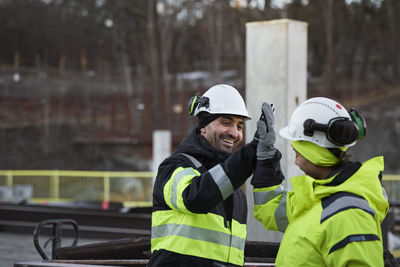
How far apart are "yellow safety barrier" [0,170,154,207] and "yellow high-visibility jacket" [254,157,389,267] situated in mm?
14580

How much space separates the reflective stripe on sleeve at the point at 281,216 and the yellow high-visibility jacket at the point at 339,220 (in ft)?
1.22

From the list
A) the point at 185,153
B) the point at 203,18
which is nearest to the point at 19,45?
the point at 203,18

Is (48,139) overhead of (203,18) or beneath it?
beneath

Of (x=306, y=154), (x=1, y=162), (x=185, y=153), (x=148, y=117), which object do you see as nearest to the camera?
(x=306, y=154)

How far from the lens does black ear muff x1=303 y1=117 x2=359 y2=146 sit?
2586 millimetres

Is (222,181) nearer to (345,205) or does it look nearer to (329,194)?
(329,194)

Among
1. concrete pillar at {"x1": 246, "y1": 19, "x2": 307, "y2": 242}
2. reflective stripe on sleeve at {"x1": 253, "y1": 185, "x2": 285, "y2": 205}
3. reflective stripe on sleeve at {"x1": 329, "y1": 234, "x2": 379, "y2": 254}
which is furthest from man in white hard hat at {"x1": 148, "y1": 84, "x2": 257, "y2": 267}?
concrete pillar at {"x1": 246, "y1": 19, "x2": 307, "y2": 242}

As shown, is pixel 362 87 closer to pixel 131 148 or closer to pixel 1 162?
pixel 131 148

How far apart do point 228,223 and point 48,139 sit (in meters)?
34.4

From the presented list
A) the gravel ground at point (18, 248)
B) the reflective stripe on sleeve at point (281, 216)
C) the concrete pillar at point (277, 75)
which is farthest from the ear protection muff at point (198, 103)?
the gravel ground at point (18, 248)

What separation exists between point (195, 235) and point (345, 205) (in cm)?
99

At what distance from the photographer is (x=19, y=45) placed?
4194 centimetres

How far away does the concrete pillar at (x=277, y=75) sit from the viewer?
6.94 metres

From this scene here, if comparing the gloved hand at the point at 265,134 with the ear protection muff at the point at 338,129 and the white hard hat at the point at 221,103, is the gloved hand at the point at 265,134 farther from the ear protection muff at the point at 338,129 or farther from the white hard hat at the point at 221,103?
the white hard hat at the point at 221,103
